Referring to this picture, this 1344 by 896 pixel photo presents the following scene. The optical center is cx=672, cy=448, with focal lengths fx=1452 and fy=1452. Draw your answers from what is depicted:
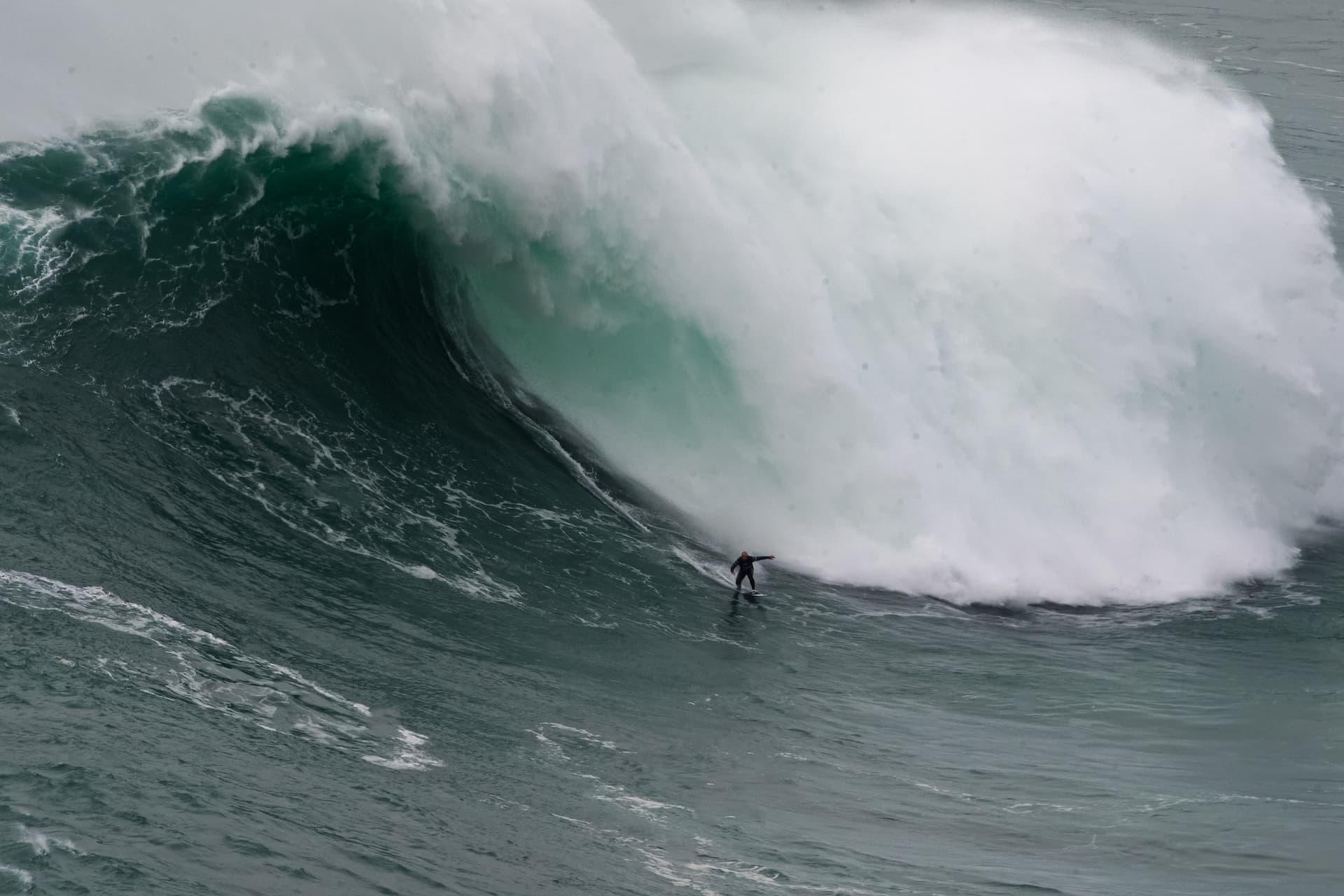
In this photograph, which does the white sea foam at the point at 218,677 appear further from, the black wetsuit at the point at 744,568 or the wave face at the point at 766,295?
the black wetsuit at the point at 744,568

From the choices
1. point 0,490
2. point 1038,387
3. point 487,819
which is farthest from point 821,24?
point 487,819

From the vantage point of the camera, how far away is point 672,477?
81.1 ft

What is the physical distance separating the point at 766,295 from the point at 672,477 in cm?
384

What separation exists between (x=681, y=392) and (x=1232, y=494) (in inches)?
410

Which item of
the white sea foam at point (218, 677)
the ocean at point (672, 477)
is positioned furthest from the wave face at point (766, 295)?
the white sea foam at point (218, 677)

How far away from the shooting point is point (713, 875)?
536 inches

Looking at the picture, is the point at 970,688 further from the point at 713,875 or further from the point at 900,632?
the point at 713,875

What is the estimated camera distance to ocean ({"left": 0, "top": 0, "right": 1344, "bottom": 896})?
1445 centimetres

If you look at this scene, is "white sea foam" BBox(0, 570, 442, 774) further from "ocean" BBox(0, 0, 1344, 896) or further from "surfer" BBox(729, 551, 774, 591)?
"surfer" BBox(729, 551, 774, 591)

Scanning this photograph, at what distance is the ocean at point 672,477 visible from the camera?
1445cm

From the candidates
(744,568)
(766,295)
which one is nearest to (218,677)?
(744,568)

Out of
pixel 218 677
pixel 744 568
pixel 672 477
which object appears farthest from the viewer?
pixel 672 477

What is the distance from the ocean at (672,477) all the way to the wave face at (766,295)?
88mm

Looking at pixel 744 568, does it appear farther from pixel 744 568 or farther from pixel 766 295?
pixel 766 295
